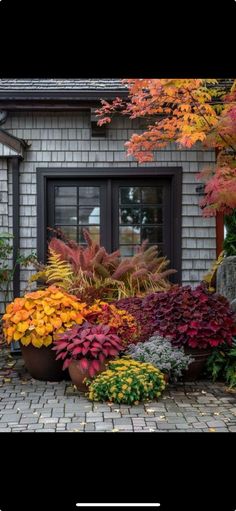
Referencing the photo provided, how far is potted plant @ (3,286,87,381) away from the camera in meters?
5.30

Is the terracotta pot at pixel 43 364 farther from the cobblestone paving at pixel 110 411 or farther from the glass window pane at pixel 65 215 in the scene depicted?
the glass window pane at pixel 65 215

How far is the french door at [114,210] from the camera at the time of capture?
26.0 feet

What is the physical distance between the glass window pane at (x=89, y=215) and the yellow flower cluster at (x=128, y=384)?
3331 millimetres

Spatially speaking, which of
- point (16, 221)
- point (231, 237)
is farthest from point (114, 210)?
point (231, 237)

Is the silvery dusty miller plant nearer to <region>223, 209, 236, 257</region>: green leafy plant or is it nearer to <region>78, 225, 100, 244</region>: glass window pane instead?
<region>223, 209, 236, 257</region>: green leafy plant

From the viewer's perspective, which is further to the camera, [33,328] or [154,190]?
[154,190]

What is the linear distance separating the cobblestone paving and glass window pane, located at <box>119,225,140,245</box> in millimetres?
2980

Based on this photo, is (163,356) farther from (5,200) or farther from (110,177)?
(5,200)

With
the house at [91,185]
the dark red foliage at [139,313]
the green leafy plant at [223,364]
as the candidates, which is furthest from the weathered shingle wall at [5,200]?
the green leafy plant at [223,364]

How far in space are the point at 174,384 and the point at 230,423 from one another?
1159mm

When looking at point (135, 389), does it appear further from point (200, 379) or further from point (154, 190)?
point (154, 190)

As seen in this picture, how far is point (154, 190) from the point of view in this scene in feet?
26.3

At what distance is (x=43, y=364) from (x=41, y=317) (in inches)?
18.2
